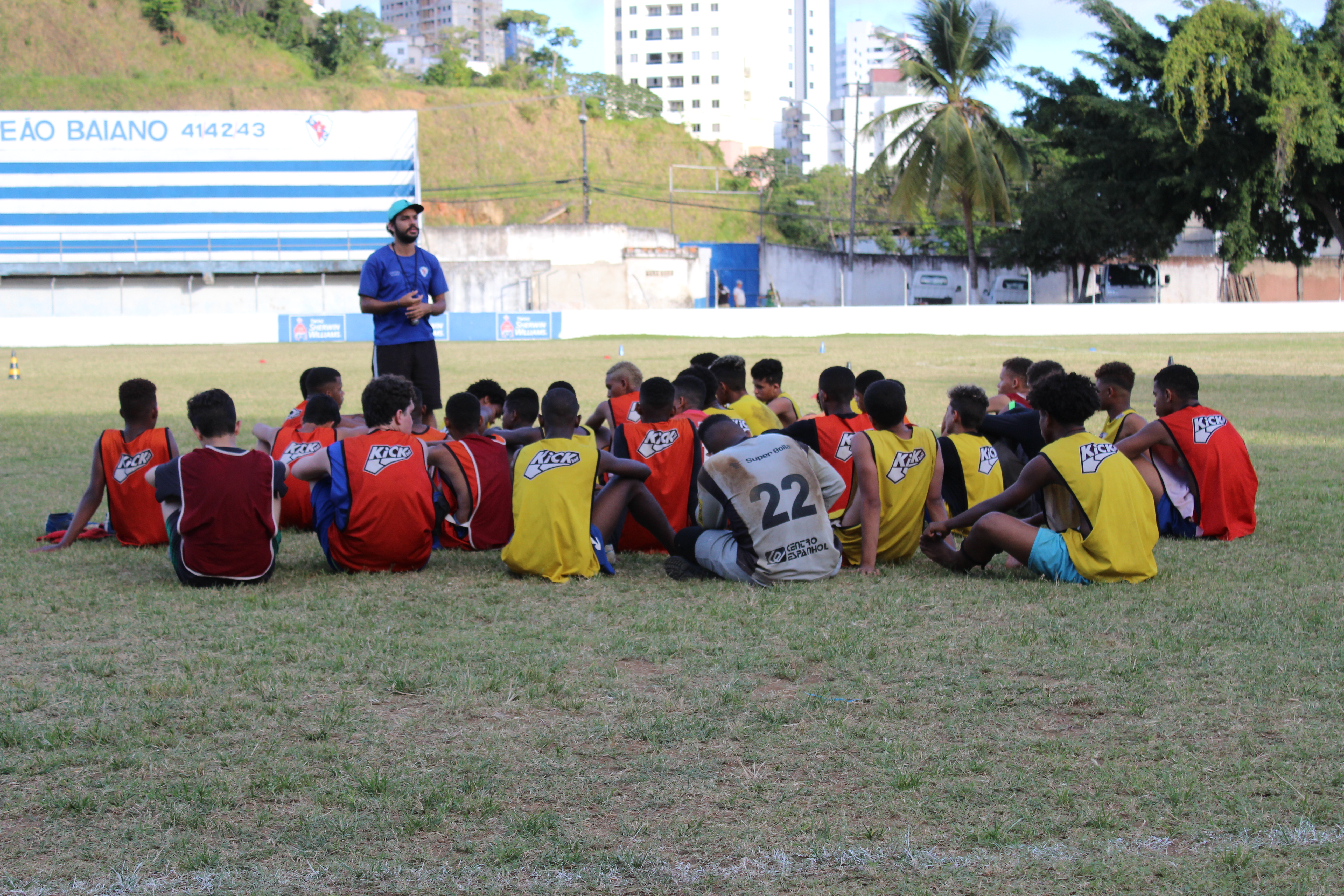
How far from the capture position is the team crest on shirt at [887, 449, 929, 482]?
6.14 meters

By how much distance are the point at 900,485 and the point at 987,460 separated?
86cm

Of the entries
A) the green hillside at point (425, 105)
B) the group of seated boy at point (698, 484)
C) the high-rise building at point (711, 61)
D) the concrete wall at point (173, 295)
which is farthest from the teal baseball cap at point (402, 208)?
the high-rise building at point (711, 61)

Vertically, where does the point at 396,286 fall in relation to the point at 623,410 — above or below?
above

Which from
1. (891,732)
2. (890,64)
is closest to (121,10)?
(891,732)

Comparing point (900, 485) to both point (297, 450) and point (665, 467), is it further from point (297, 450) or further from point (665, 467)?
point (297, 450)

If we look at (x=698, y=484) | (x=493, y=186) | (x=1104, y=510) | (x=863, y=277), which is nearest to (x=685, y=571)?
(x=698, y=484)

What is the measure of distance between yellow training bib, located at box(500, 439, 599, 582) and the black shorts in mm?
2009

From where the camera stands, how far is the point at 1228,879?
2.89 m

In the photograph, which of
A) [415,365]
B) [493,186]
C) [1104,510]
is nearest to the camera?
[1104,510]

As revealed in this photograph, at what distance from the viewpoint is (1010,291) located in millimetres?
45000

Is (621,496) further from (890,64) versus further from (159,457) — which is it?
(890,64)

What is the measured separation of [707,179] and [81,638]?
66.3m

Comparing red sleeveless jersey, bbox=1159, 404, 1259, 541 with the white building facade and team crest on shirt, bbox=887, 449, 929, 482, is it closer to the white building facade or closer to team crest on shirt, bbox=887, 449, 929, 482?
team crest on shirt, bbox=887, 449, 929, 482

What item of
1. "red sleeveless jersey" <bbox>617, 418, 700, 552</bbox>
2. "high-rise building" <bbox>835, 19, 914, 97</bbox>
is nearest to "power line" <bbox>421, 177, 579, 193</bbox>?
"red sleeveless jersey" <bbox>617, 418, 700, 552</bbox>
